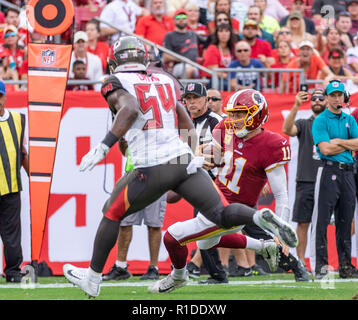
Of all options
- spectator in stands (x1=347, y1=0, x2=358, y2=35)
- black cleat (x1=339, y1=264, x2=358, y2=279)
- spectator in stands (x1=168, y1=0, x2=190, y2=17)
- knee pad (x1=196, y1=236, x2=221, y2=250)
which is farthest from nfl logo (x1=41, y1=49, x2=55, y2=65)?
spectator in stands (x1=347, y1=0, x2=358, y2=35)

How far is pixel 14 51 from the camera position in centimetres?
1132

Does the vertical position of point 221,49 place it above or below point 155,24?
below

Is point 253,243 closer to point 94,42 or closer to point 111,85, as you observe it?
point 111,85

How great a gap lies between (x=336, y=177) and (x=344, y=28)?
16.6 feet

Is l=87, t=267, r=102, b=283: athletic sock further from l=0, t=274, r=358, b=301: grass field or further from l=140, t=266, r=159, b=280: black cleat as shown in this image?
l=140, t=266, r=159, b=280: black cleat

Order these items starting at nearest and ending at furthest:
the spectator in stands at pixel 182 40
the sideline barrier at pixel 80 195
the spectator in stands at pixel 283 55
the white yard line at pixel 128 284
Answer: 1. the white yard line at pixel 128 284
2. the sideline barrier at pixel 80 195
3. the spectator in stands at pixel 283 55
4. the spectator in stands at pixel 182 40

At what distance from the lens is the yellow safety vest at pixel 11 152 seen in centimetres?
837

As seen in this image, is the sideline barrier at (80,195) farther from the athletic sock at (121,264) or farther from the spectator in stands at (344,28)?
the spectator in stands at (344,28)

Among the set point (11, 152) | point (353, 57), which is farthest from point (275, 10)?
point (11, 152)

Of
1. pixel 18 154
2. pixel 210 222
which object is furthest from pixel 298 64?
pixel 210 222

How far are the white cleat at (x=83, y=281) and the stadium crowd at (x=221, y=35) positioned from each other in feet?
14.0

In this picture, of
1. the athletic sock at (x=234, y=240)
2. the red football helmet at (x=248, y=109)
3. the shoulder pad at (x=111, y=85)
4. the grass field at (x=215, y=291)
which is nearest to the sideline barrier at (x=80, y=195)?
the grass field at (x=215, y=291)

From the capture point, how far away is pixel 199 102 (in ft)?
26.7

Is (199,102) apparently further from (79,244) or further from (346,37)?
(346,37)
